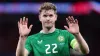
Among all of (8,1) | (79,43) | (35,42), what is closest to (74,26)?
(79,43)

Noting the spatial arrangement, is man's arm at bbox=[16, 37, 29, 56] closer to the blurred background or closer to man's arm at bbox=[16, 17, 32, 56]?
man's arm at bbox=[16, 17, 32, 56]

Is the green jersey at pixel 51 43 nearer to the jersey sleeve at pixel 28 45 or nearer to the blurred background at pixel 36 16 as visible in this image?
the jersey sleeve at pixel 28 45

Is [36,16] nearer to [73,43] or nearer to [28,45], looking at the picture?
[28,45]

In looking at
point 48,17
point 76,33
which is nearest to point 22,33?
point 48,17

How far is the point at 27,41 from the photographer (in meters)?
5.66

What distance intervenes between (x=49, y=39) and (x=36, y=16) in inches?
229

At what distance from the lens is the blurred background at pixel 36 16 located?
1104cm

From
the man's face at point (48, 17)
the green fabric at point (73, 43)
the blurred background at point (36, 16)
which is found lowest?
the blurred background at point (36, 16)

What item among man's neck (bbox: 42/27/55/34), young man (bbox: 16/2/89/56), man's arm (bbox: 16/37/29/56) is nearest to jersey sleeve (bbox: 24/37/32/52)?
young man (bbox: 16/2/89/56)

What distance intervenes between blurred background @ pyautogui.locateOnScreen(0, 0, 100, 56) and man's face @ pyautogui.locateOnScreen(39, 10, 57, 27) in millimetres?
5509

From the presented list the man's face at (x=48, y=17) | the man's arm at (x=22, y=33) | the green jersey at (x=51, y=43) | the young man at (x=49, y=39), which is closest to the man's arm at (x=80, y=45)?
the young man at (x=49, y=39)

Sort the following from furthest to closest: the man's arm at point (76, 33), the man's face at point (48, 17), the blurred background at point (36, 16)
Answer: the blurred background at point (36, 16) < the man's face at point (48, 17) < the man's arm at point (76, 33)

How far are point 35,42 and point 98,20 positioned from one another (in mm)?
6095

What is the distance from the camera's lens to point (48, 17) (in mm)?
5355
